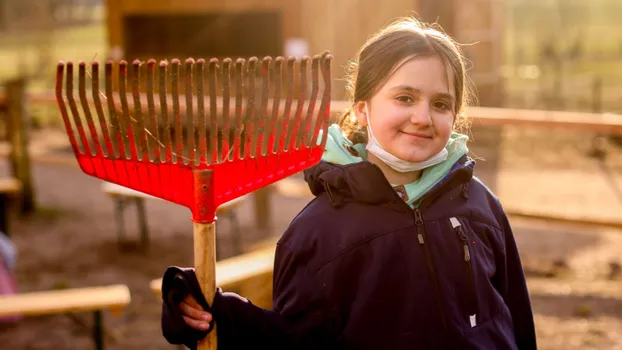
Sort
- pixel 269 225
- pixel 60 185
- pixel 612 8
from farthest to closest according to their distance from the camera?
pixel 612 8 < pixel 60 185 < pixel 269 225

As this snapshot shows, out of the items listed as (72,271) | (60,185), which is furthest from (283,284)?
(60,185)

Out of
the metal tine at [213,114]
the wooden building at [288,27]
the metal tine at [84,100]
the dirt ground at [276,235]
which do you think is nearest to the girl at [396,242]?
the metal tine at [213,114]

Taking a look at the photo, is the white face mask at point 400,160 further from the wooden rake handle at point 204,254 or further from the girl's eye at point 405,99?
the wooden rake handle at point 204,254

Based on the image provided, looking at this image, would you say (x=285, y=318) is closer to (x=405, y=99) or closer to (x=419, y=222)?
(x=419, y=222)

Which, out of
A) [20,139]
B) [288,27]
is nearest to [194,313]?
[20,139]

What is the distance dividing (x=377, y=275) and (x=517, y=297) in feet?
1.43

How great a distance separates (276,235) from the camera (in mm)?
6699

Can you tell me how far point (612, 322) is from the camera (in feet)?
14.9

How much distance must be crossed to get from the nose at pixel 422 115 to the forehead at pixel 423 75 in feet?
0.12

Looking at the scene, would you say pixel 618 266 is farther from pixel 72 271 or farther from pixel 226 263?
pixel 72 271

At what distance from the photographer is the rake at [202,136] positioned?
1461 mm

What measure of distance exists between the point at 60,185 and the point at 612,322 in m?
6.70

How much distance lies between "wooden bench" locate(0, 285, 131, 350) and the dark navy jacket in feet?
5.47

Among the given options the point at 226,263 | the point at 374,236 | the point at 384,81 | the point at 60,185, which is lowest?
the point at 60,185
